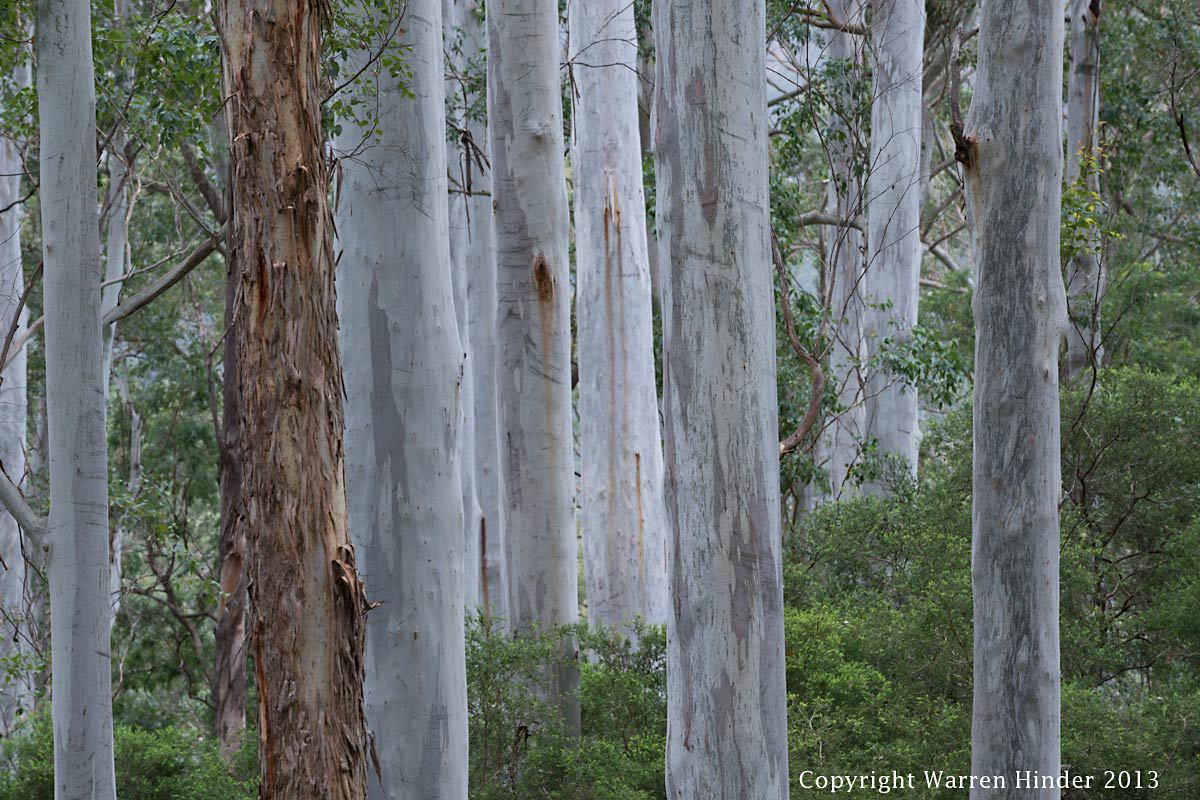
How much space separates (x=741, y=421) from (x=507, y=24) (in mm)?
3954

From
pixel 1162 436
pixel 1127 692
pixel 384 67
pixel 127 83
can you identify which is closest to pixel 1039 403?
pixel 384 67

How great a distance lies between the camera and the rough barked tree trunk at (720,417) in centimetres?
398

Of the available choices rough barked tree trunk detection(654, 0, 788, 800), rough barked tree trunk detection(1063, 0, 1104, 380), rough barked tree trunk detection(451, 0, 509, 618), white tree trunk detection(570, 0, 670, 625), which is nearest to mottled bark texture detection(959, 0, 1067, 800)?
rough barked tree trunk detection(654, 0, 788, 800)

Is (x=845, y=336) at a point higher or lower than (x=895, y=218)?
lower

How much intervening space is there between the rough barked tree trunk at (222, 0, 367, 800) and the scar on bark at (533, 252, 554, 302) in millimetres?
3082

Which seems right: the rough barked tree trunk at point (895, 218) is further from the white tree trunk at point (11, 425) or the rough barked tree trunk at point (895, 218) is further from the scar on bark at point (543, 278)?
the white tree trunk at point (11, 425)

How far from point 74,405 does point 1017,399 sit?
392cm

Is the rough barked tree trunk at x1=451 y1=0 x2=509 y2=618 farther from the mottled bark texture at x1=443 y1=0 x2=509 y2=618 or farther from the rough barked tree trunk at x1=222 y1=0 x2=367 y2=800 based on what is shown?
the rough barked tree trunk at x1=222 y1=0 x2=367 y2=800

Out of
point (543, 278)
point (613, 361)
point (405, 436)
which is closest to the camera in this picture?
point (405, 436)

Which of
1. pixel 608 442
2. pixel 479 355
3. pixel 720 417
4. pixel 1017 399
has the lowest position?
pixel 720 417

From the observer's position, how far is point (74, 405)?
497cm

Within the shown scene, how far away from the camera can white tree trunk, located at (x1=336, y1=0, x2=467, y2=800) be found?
183 inches

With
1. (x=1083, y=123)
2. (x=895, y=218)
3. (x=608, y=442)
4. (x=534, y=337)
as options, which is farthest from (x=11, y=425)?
(x=1083, y=123)

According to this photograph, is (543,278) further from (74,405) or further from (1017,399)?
(1017,399)
